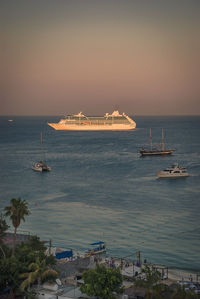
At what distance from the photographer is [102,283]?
59.9 feet

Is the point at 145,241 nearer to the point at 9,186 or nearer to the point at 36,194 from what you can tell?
the point at 36,194

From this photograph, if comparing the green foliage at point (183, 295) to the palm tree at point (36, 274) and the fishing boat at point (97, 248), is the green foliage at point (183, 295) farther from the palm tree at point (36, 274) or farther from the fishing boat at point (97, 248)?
the fishing boat at point (97, 248)

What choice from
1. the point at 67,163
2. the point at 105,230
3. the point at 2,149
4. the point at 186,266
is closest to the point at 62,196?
the point at 105,230

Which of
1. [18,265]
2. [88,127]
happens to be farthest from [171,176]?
[88,127]

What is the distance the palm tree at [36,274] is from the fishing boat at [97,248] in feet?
28.4

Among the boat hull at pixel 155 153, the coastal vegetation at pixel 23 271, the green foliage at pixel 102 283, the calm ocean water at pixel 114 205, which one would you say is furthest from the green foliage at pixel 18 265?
the boat hull at pixel 155 153

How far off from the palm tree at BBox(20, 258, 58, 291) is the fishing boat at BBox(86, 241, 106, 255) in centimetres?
865

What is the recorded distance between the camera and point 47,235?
3278 centimetres

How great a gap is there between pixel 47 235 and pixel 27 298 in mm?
14165

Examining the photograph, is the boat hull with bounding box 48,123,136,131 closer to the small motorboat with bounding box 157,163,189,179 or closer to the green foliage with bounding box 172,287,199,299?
the small motorboat with bounding box 157,163,189,179

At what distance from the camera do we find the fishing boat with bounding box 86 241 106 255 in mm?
28109

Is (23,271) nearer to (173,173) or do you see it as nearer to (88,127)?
(173,173)

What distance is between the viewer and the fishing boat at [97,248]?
92.2ft

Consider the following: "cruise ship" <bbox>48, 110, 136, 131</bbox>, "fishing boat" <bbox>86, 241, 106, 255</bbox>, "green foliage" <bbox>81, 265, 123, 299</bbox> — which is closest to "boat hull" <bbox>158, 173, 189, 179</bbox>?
"fishing boat" <bbox>86, 241, 106, 255</bbox>
